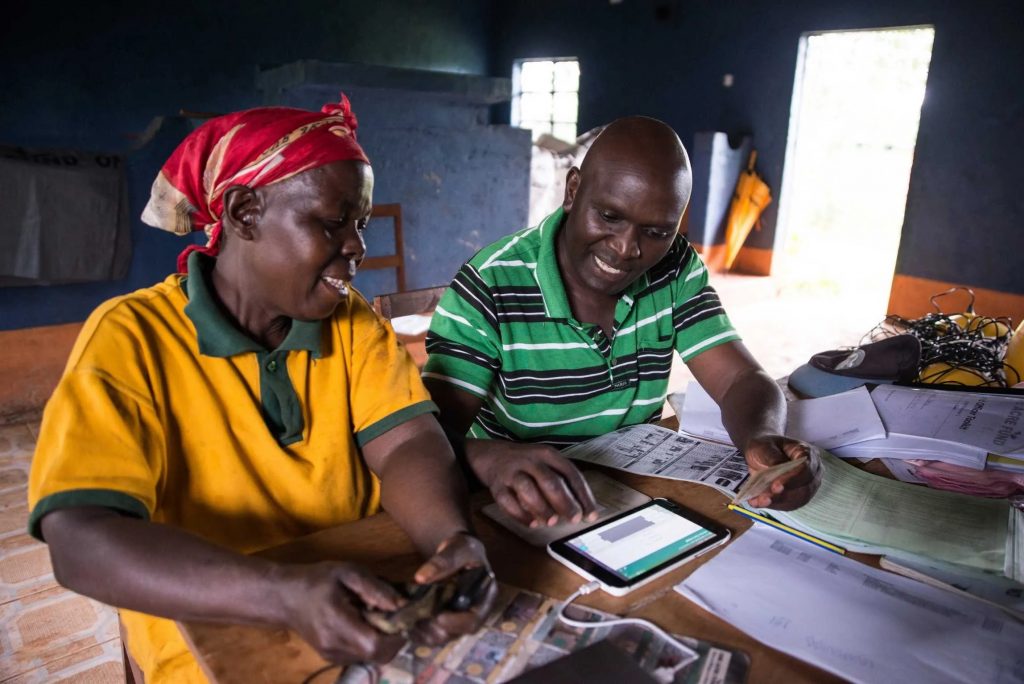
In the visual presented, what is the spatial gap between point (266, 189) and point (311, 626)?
610 millimetres

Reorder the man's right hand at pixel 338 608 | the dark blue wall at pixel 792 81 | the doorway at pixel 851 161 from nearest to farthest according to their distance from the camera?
the man's right hand at pixel 338 608
the dark blue wall at pixel 792 81
the doorway at pixel 851 161

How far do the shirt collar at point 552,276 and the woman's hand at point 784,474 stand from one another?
0.48 metres

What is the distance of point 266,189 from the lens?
1.00 m

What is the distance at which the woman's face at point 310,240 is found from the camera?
3.29 ft

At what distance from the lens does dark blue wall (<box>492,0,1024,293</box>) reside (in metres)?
5.34

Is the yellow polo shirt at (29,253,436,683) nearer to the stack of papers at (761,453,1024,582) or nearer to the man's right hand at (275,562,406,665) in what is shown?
the man's right hand at (275,562,406,665)

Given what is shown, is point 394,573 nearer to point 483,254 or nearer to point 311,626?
point 311,626

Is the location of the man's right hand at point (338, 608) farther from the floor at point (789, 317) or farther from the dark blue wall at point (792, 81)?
the dark blue wall at point (792, 81)

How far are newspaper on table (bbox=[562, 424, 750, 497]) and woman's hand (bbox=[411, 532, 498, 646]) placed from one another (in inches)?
19.2

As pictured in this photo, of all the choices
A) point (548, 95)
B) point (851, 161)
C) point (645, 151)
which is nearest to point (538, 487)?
point (645, 151)

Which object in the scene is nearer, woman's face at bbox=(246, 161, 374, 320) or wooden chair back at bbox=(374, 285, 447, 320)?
woman's face at bbox=(246, 161, 374, 320)

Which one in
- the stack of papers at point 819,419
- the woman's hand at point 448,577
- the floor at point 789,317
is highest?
the woman's hand at point 448,577

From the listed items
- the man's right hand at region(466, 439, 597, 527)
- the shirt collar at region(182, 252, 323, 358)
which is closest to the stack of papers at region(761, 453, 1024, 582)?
the man's right hand at region(466, 439, 597, 527)

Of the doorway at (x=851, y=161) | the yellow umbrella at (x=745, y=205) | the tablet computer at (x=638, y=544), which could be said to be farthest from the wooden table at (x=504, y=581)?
the yellow umbrella at (x=745, y=205)
